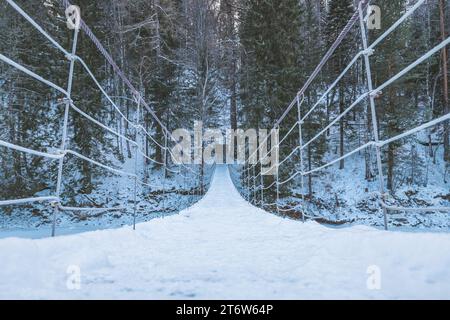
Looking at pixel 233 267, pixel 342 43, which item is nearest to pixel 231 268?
pixel 233 267

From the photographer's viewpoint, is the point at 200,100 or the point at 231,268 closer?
the point at 231,268

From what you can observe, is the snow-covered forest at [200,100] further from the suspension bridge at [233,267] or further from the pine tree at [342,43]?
the suspension bridge at [233,267]

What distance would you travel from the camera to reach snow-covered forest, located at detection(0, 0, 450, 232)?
1013cm

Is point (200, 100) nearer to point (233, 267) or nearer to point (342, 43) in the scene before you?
A: point (342, 43)

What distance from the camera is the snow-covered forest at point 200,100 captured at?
10.1 m

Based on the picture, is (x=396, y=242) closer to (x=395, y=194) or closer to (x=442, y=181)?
(x=395, y=194)

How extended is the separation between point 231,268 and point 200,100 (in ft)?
38.1

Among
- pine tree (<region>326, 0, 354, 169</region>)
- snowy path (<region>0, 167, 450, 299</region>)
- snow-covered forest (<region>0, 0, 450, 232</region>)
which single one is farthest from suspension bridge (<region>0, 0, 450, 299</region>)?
pine tree (<region>326, 0, 354, 169</region>)

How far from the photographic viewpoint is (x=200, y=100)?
41.1 ft

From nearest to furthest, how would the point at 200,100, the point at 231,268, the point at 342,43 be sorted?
the point at 231,268 < the point at 200,100 < the point at 342,43

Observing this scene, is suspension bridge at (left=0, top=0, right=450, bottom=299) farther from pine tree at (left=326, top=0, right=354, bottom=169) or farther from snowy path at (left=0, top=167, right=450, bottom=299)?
pine tree at (left=326, top=0, right=354, bottom=169)

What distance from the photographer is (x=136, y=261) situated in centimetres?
132

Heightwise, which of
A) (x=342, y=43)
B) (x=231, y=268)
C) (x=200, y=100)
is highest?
(x=342, y=43)
